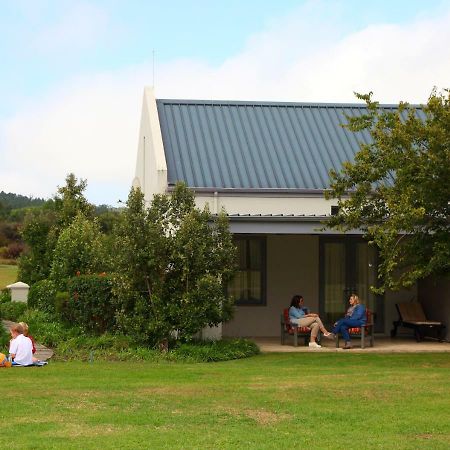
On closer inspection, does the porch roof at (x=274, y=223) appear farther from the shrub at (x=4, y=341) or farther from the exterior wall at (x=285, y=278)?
the shrub at (x=4, y=341)

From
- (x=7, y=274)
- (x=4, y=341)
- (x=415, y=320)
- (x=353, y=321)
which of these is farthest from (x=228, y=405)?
(x=7, y=274)

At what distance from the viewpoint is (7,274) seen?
1882 inches

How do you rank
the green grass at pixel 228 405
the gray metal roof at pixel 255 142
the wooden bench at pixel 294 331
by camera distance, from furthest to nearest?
the gray metal roof at pixel 255 142 < the wooden bench at pixel 294 331 < the green grass at pixel 228 405

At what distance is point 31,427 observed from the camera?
9.20 m

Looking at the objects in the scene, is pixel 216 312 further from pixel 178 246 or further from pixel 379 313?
pixel 379 313

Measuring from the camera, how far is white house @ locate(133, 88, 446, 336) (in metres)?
19.7

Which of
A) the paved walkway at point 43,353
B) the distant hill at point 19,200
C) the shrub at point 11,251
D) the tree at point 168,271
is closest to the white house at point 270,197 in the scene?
the tree at point 168,271

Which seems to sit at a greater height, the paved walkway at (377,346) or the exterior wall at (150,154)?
the exterior wall at (150,154)

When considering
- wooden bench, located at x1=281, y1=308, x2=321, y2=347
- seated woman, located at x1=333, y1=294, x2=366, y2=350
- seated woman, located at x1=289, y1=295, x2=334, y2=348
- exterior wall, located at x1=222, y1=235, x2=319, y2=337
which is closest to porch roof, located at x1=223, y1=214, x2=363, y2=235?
seated woman, located at x1=289, y1=295, x2=334, y2=348

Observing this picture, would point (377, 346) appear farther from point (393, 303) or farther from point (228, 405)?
point (228, 405)

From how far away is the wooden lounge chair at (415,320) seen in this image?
1927 centimetres

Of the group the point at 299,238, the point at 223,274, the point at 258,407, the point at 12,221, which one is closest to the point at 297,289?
the point at 299,238

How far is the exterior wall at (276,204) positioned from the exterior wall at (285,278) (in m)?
1.13

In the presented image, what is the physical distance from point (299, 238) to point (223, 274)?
4682 millimetres
